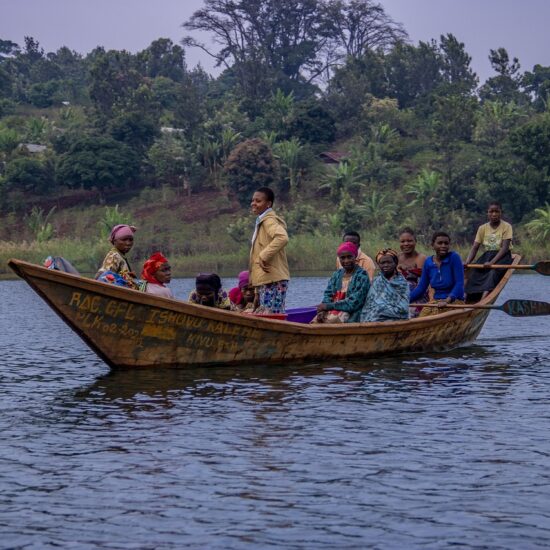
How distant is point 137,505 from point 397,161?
4500cm

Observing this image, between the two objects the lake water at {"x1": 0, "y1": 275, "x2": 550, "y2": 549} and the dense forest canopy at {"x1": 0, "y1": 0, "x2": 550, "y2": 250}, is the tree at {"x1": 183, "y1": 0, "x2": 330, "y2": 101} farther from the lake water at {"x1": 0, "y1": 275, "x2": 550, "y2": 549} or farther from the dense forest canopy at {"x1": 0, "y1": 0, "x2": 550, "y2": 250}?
A: the lake water at {"x1": 0, "y1": 275, "x2": 550, "y2": 549}

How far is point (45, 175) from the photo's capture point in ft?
164

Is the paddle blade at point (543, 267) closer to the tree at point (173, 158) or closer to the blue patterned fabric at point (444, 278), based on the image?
the blue patterned fabric at point (444, 278)

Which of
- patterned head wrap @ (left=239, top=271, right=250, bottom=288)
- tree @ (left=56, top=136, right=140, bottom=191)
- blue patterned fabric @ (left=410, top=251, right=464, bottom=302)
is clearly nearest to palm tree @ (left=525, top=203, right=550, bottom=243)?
tree @ (left=56, top=136, right=140, bottom=191)

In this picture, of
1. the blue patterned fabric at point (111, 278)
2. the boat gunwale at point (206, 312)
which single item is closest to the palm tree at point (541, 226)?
the boat gunwale at point (206, 312)

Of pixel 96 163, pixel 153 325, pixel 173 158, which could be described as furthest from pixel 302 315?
pixel 173 158

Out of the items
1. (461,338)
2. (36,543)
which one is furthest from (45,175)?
(36,543)

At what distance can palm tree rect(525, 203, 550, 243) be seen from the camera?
3697 cm

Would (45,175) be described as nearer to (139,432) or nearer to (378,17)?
(378,17)

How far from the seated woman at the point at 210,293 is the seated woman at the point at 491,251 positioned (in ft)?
14.4

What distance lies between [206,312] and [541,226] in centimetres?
2849

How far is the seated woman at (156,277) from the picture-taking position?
11.1m

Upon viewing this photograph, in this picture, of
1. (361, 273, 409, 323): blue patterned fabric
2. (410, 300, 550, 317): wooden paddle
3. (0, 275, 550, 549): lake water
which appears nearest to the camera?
(0, 275, 550, 549): lake water

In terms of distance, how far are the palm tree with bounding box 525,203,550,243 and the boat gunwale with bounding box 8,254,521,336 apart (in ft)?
80.7
